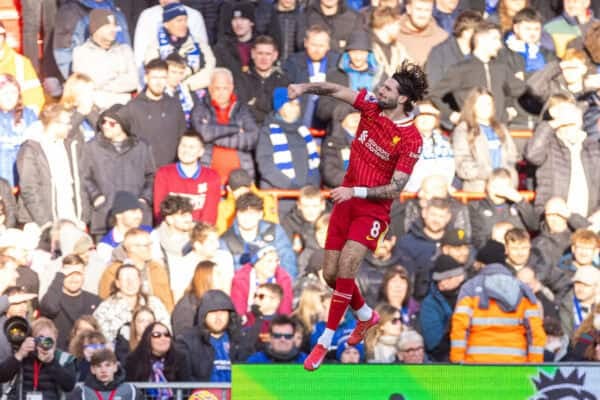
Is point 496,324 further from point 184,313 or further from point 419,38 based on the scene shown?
point 419,38

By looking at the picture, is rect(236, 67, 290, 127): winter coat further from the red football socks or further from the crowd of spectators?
the red football socks

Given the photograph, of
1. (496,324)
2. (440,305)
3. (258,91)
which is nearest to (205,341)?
(440,305)

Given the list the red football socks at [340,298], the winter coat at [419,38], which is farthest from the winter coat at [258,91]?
the red football socks at [340,298]

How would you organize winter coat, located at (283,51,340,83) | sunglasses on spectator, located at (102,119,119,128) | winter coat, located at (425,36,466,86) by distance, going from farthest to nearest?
winter coat, located at (425,36,466,86)
winter coat, located at (283,51,340,83)
sunglasses on spectator, located at (102,119,119,128)

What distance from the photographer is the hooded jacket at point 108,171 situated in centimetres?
1614

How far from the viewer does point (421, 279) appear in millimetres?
15750

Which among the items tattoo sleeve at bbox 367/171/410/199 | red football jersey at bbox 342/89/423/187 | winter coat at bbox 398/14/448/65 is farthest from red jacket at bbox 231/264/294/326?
tattoo sleeve at bbox 367/171/410/199

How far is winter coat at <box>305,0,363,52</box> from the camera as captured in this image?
18.3 metres

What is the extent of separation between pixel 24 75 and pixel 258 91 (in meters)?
2.47

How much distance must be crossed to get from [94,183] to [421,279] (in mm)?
3337

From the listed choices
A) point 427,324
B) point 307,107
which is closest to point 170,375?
point 427,324

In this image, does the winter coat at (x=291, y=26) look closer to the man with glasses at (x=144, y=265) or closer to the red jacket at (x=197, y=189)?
the red jacket at (x=197, y=189)

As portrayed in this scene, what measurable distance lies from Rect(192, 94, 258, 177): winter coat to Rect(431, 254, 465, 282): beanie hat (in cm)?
241

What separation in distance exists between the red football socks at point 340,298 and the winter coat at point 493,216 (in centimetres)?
509
